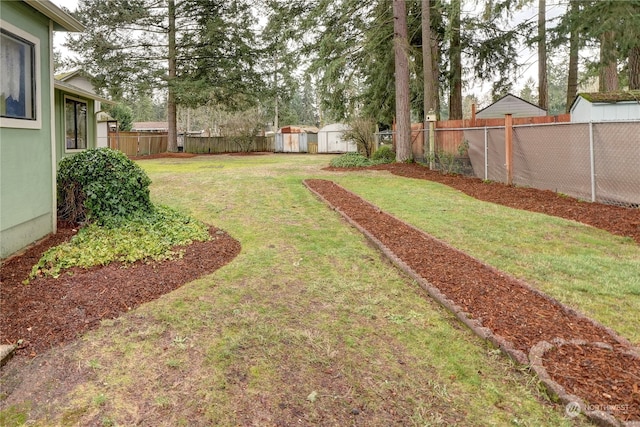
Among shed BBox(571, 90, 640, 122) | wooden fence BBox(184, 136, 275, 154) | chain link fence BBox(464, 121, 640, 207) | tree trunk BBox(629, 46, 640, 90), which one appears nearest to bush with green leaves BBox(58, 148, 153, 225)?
chain link fence BBox(464, 121, 640, 207)

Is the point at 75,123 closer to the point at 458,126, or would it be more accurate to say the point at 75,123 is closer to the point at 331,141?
the point at 458,126

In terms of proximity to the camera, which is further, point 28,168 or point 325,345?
point 28,168

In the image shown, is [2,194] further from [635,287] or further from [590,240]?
[590,240]

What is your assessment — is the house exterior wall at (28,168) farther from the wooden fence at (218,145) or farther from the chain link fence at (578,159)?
the wooden fence at (218,145)

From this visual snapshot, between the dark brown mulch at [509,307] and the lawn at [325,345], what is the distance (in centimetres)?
19

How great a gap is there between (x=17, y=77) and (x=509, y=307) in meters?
5.61

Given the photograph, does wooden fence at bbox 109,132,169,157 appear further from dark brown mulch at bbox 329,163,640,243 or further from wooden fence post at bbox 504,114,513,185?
wooden fence post at bbox 504,114,513,185

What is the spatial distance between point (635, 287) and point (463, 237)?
Result: 2063 mm

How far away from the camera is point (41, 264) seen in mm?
4230

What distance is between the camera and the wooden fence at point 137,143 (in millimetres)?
24758

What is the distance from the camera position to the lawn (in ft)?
6.90

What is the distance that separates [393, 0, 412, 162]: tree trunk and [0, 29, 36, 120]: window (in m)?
11.5

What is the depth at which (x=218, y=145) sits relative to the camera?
3027 cm

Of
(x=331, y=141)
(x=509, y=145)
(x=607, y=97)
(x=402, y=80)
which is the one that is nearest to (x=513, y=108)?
(x=402, y=80)
